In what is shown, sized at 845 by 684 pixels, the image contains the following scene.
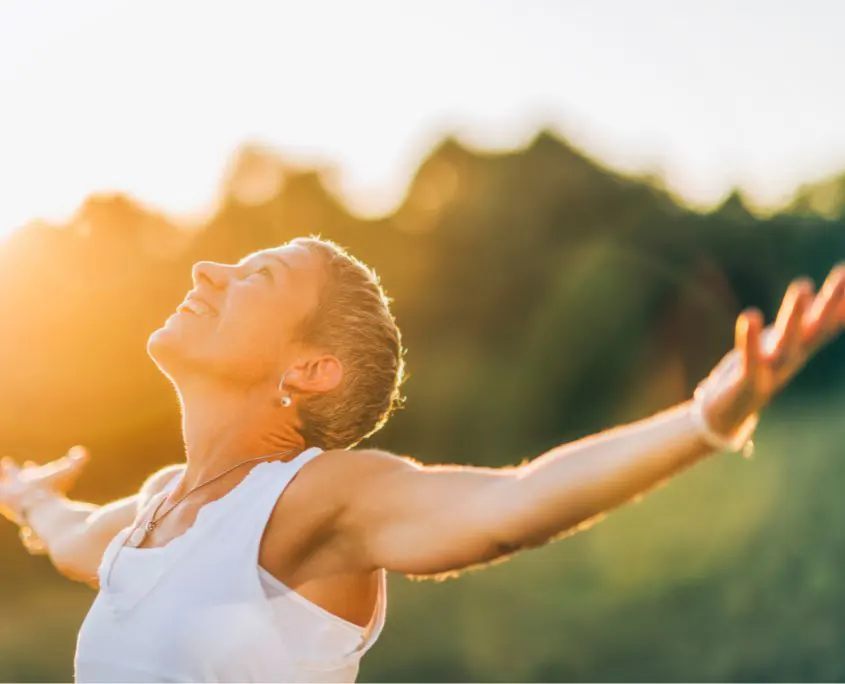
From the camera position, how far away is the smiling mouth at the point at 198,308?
7.50 ft

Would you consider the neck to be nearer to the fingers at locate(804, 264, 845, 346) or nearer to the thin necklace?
the thin necklace

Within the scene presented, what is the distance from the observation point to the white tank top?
1.95m

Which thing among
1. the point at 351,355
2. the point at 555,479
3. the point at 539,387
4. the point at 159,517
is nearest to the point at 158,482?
the point at 159,517

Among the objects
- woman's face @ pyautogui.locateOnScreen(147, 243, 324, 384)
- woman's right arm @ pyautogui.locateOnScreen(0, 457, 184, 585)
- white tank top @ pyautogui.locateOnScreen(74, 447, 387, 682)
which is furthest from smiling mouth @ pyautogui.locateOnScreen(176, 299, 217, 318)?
woman's right arm @ pyautogui.locateOnScreen(0, 457, 184, 585)

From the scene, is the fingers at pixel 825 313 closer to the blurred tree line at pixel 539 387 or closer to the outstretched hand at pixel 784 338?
the outstretched hand at pixel 784 338

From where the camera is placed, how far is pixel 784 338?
61.1 inches

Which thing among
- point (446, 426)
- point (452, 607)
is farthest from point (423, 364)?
point (452, 607)

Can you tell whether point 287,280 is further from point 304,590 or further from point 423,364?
point 423,364

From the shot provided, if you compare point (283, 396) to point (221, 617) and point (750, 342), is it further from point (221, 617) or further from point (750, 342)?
point (750, 342)

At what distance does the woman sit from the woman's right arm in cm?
3

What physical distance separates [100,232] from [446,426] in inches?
135

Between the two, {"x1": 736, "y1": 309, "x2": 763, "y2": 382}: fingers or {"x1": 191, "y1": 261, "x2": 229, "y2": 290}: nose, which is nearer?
{"x1": 736, "y1": 309, "x2": 763, "y2": 382}: fingers

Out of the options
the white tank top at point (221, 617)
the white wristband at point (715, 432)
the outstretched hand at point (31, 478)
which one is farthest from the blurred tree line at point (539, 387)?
the white wristband at point (715, 432)

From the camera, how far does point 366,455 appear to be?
202cm
